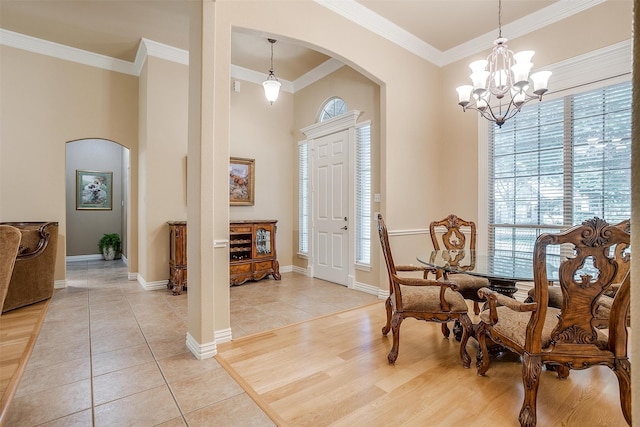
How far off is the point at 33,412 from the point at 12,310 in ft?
7.95

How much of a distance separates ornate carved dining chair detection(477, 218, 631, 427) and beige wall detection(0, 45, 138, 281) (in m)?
5.57

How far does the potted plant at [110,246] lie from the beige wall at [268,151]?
3.70 meters

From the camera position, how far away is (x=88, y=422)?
1.74m

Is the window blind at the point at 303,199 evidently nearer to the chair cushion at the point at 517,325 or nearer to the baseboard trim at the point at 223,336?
the baseboard trim at the point at 223,336

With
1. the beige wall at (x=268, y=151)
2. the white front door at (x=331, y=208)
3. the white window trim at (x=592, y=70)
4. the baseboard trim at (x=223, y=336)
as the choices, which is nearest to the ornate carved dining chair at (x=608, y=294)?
the white window trim at (x=592, y=70)

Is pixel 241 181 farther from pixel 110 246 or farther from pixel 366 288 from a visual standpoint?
pixel 110 246

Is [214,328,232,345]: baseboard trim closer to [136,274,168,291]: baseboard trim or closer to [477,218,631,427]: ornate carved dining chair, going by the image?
[477,218,631,427]: ornate carved dining chair

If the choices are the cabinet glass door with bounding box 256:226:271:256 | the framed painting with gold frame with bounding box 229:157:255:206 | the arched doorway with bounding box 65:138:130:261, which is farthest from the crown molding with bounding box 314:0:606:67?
the arched doorway with bounding box 65:138:130:261

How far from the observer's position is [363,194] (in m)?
4.61

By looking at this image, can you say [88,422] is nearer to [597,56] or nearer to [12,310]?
[12,310]

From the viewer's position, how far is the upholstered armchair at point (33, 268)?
11.7ft

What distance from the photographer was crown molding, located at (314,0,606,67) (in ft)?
11.4

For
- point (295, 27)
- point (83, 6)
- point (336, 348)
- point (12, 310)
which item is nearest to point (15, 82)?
point (83, 6)

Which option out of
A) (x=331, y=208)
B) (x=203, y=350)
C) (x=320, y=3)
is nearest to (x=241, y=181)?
(x=331, y=208)
